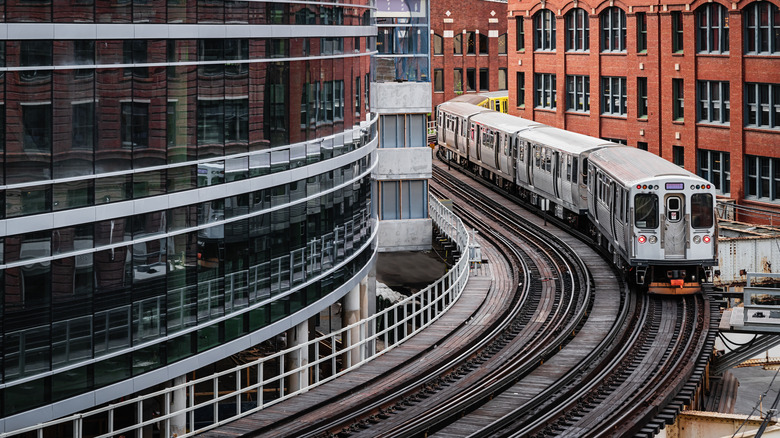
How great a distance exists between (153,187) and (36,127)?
2908 mm

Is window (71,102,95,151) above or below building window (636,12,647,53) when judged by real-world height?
below

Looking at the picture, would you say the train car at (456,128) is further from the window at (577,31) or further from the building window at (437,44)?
the building window at (437,44)

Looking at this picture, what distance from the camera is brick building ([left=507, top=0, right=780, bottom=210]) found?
4653 centimetres

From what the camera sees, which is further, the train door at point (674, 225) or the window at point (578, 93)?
the window at point (578, 93)

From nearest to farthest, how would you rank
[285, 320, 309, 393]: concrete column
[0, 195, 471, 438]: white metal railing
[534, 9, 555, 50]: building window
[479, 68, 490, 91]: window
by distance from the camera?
[0, 195, 471, 438]: white metal railing, [285, 320, 309, 393]: concrete column, [534, 9, 555, 50]: building window, [479, 68, 490, 91]: window

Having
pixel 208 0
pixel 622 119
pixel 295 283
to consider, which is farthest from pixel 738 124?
pixel 208 0

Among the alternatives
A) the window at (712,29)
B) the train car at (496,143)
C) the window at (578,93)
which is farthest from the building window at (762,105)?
the window at (578,93)

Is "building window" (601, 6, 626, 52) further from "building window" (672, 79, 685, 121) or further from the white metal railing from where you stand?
the white metal railing

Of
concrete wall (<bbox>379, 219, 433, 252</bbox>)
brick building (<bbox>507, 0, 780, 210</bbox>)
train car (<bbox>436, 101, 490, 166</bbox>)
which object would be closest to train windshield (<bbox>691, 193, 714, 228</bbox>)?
concrete wall (<bbox>379, 219, 433, 252</bbox>)

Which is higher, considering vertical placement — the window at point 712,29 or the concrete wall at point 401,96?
the window at point 712,29

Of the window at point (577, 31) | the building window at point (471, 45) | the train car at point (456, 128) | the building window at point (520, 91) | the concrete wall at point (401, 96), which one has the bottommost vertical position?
the train car at point (456, 128)

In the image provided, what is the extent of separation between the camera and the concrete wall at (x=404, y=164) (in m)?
45.5

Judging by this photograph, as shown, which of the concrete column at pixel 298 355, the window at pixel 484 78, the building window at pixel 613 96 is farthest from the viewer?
the window at pixel 484 78

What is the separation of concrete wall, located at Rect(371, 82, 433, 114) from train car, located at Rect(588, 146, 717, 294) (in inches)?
603
